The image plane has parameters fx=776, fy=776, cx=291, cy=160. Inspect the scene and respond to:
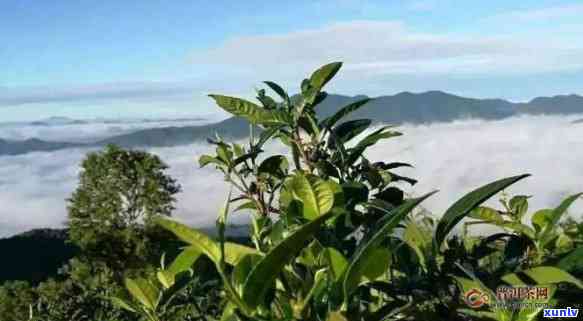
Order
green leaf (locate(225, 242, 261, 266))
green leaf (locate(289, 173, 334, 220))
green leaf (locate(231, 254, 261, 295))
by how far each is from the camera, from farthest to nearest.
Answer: green leaf (locate(225, 242, 261, 266)) < green leaf (locate(289, 173, 334, 220)) < green leaf (locate(231, 254, 261, 295))

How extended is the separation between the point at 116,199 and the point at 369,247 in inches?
1197

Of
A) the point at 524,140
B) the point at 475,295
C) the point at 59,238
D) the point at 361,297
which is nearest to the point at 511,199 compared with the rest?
the point at 475,295

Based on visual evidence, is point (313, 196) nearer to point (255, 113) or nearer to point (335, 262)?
point (335, 262)

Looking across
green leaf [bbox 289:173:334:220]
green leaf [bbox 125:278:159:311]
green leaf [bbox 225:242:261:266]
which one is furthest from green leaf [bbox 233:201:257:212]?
green leaf [bbox 289:173:334:220]

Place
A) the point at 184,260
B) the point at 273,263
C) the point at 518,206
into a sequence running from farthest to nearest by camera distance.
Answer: the point at 518,206 → the point at 184,260 → the point at 273,263

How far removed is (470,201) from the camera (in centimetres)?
146

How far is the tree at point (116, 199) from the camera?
30328 millimetres

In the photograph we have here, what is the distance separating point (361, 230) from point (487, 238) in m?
0.49

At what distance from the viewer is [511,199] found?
7.04 ft

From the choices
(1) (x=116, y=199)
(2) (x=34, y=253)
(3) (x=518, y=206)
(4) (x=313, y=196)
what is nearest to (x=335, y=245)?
(4) (x=313, y=196)

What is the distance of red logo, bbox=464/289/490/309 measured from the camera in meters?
1.54

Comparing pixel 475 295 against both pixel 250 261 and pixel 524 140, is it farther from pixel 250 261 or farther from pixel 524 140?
pixel 524 140

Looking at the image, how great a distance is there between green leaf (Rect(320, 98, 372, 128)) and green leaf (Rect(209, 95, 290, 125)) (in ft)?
0.36

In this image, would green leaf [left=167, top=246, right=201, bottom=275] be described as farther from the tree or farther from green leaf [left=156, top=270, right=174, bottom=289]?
the tree
